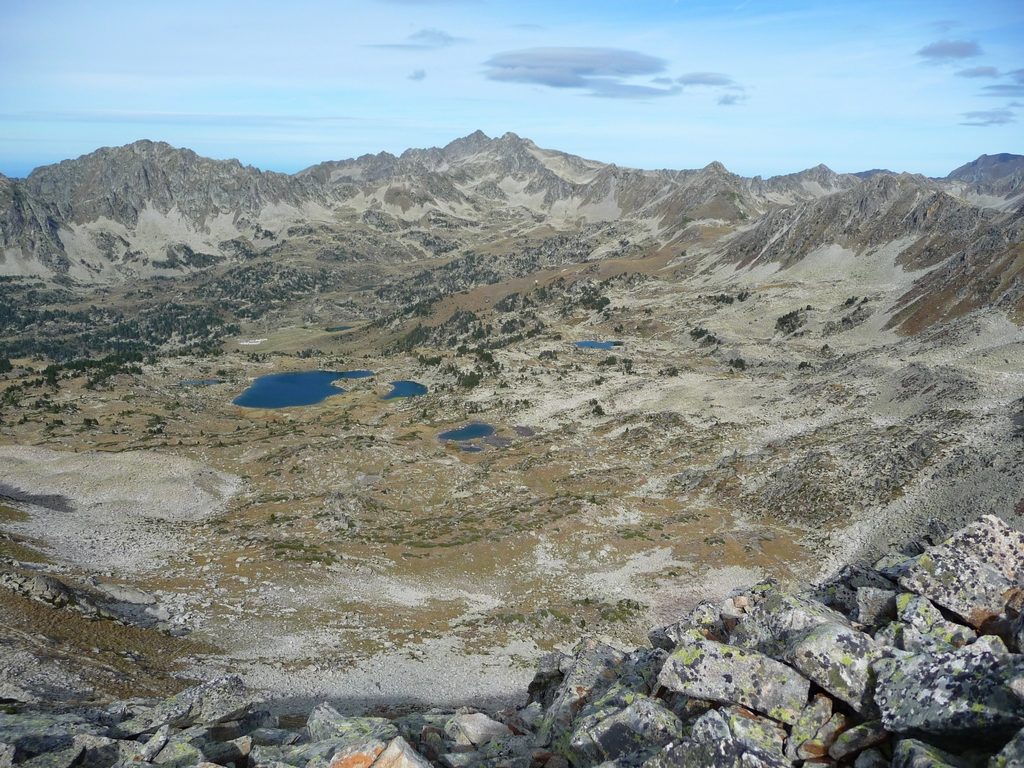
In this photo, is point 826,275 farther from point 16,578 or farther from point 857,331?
point 16,578

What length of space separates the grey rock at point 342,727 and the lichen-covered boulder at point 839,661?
10.0 meters

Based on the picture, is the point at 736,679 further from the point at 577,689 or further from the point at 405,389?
the point at 405,389

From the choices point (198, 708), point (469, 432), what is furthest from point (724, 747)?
point (469, 432)

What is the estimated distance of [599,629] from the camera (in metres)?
44.8

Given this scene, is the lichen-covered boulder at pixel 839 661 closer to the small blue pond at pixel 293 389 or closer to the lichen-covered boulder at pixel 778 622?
the lichen-covered boulder at pixel 778 622

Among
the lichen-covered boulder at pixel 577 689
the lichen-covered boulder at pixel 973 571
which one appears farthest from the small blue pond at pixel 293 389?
the lichen-covered boulder at pixel 973 571

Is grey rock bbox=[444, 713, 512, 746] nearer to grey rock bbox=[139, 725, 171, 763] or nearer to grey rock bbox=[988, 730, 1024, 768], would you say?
grey rock bbox=[139, 725, 171, 763]

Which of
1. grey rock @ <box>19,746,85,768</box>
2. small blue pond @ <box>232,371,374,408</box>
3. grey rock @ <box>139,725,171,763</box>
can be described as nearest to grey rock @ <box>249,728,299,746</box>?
grey rock @ <box>139,725,171,763</box>

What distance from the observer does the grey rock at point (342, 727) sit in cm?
1709

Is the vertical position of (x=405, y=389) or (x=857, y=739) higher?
(x=857, y=739)

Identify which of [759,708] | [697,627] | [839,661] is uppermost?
[839,661]

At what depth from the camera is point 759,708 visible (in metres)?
14.0

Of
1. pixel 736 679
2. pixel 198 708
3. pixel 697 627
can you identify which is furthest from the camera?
pixel 198 708

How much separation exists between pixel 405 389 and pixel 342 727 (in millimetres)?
128350
